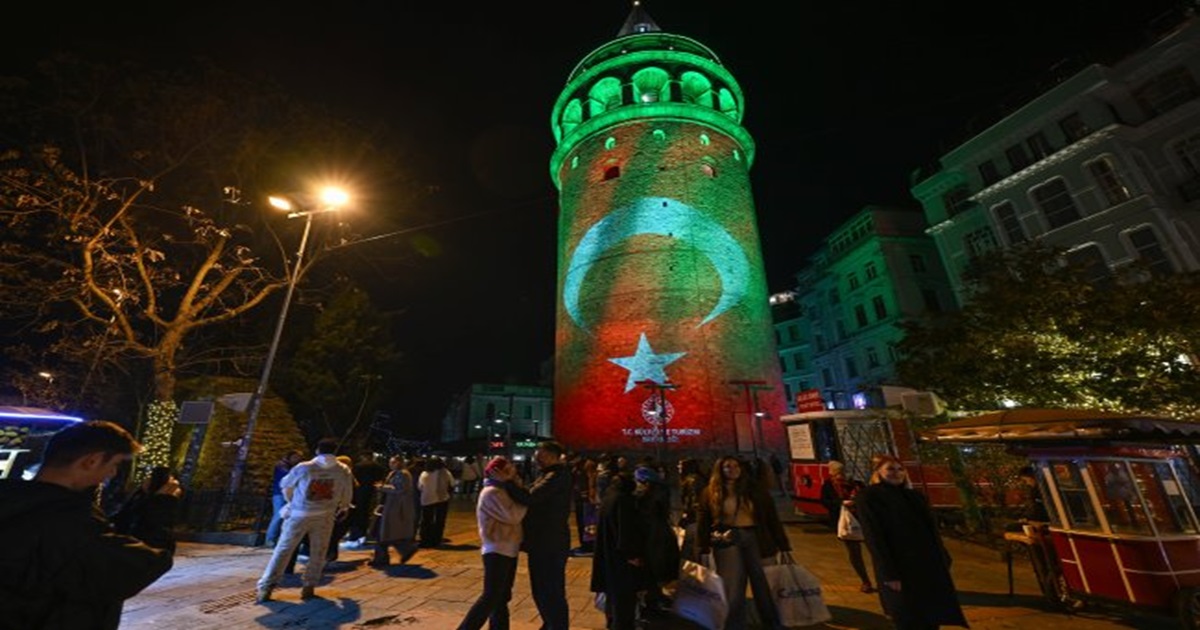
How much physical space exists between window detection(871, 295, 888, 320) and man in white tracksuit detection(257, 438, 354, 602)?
3364cm

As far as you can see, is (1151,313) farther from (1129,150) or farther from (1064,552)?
(1129,150)

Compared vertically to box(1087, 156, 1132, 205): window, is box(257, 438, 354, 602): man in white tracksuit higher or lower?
lower

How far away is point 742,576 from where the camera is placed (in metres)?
4.68

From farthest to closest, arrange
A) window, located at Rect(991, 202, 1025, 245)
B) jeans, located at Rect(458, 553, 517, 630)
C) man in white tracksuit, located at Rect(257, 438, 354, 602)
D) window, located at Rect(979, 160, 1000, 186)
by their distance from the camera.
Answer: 1. window, located at Rect(979, 160, 1000, 186)
2. window, located at Rect(991, 202, 1025, 245)
3. man in white tracksuit, located at Rect(257, 438, 354, 602)
4. jeans, located at Rect(458, 553, 517, 630)

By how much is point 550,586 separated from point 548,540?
0.37 metres

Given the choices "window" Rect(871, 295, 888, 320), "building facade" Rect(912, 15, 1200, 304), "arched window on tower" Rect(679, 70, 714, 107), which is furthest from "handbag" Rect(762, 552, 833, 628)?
"window" Rect(871, 295, 888, 320)

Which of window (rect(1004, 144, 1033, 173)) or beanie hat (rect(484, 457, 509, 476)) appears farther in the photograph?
window (rect(1004, 144, 1033, 173))

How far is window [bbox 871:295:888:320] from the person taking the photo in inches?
1277

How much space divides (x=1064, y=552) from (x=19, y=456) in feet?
46.2

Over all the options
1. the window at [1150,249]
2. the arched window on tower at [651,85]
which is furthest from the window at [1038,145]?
the arched window on tower at [651,85]

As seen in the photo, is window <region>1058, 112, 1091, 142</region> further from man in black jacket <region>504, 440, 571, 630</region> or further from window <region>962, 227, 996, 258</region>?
man in black jacket <region>504, 440, 571, 630</region>

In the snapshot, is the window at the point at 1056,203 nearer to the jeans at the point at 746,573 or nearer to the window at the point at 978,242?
the window at the point at 978,242

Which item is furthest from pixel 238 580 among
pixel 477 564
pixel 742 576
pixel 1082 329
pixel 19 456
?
pixel 1082 329

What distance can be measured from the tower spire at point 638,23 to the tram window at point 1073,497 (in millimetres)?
32994
